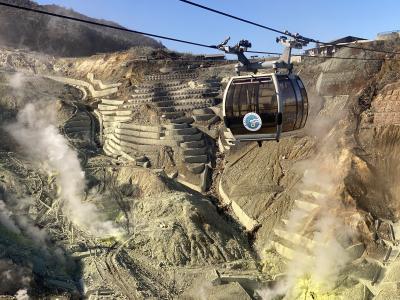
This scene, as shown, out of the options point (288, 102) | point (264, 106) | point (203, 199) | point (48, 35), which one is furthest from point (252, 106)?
point (48, 35)

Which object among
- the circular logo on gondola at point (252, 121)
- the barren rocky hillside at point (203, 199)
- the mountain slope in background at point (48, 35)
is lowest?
the barren rocky hillside at point (203, 199)

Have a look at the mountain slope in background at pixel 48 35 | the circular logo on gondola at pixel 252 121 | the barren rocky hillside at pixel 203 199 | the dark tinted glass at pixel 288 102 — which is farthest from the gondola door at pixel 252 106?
the mountain slope in background at pixel 48 35

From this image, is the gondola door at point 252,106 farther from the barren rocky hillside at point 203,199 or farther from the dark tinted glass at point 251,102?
the barren rocky hillside at point 203,199

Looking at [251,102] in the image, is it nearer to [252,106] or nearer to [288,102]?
[252,106]

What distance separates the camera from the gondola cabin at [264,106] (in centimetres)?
1299

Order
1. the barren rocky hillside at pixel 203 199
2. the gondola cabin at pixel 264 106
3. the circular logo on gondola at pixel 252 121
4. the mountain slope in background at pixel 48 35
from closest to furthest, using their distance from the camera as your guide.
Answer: the gondola cabin at pixel 264 106 → the circular logo on gondola at pixel 252 121 → the barren rocky hillside at pixel 203 199 → the mountain slope in background at pixel 48 35

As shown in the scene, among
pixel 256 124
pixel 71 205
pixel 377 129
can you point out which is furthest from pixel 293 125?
pixel 71 205

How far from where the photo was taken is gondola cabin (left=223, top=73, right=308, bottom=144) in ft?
42.6

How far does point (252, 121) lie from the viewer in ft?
43.8

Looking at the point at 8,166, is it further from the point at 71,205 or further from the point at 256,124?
the point at 256,124

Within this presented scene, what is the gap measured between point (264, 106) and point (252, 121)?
0.52 metres

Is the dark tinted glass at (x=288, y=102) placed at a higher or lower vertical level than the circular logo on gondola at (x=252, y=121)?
higher

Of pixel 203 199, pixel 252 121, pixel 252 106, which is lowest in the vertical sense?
pixel 203 199

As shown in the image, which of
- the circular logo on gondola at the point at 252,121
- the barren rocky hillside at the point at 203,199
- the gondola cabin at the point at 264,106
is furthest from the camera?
the barren rocky hillside at the point at 203,199
